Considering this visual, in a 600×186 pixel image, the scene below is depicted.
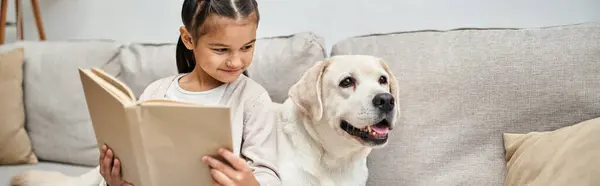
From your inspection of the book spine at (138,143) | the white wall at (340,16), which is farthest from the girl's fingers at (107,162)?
the white wall at (340,16)

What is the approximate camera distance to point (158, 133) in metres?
0.86

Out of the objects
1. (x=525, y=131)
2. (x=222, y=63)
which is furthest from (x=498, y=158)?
(x=222, y=63)

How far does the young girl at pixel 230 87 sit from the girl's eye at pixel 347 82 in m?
0.16

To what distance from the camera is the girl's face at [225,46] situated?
1.00m

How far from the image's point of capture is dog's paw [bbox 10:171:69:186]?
1.40m

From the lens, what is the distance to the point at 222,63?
1026mm

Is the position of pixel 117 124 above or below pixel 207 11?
below

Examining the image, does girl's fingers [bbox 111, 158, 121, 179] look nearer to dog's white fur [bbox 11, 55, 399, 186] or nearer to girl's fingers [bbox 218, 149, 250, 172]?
girl's fingers [bbox 218, 149, 250, 172]

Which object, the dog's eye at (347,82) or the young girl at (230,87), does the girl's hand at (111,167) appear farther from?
the dog's eye at (347,82)

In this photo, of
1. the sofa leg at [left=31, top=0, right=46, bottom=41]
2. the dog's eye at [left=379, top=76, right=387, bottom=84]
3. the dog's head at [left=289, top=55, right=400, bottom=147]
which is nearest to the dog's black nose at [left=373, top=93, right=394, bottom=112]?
the dog's head at [left=289, top=55, right=400, bottom=147]

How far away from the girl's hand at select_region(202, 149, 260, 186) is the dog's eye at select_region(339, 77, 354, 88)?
28 cm

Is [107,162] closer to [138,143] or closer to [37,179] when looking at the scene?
[138,143]

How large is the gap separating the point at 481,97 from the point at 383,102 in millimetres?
376

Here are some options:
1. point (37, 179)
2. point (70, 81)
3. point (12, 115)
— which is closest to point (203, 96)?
point (37, 179)
